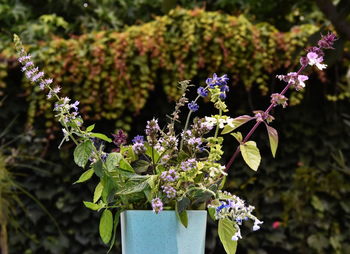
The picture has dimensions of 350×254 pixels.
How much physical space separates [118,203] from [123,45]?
2584mm

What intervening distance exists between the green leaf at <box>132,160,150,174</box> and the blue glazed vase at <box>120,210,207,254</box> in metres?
0.08

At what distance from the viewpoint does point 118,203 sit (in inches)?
43.7

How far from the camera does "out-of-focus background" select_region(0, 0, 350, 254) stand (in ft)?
11.8

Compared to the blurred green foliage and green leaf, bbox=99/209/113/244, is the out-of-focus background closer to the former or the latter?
the blurred green foliage

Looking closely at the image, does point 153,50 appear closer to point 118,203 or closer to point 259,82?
point 259,82

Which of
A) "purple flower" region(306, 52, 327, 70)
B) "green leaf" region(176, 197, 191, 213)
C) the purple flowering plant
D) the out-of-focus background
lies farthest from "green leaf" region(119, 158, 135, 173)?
the out-of-focus background

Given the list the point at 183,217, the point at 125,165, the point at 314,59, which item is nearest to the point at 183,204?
the point at 183,217

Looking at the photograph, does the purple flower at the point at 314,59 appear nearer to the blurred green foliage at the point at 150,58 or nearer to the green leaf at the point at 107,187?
the green leaf at the point at 107,187

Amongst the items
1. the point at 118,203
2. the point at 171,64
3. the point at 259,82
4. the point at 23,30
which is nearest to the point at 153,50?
the point at 171,64

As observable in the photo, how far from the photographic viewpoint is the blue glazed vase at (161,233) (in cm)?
104

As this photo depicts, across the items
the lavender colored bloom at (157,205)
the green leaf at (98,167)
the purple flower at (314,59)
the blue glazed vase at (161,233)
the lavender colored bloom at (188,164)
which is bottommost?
the blue glazed vase at (161,233)

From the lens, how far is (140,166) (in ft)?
3.64

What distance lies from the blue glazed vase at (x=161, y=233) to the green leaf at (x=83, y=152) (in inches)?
4.7

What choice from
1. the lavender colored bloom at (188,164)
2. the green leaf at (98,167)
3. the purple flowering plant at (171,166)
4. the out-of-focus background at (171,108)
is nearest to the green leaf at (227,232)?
the purple flowering plant at (171,166)
